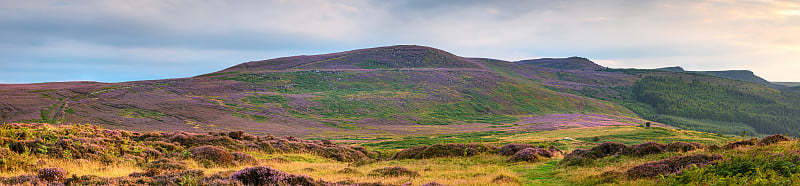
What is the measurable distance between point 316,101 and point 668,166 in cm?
8965

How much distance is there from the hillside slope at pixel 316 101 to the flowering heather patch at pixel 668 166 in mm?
55231

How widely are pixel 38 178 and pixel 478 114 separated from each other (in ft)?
313

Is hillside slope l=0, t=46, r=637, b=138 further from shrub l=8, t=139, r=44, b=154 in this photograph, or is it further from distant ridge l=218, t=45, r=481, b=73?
shrub l=8, t=139, r=44, b=154

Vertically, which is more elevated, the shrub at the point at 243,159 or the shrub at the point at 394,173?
the shrub at the point at 394,173

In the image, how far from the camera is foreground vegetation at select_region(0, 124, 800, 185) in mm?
11156

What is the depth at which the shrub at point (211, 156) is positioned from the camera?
1962 cm

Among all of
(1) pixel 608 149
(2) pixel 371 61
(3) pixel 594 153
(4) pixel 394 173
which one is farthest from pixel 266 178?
(2) pixel 371 61

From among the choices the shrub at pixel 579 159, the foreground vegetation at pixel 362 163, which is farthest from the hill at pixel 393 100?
the shrub at pixel 579 159

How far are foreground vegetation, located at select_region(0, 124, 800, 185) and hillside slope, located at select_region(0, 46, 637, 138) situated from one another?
4186 cm

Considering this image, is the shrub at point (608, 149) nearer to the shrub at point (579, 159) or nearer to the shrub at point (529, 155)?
the shrub at point (579, 159)

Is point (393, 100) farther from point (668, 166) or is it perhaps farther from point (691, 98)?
point (691, 98)

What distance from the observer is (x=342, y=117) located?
285 ft

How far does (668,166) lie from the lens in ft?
43.6

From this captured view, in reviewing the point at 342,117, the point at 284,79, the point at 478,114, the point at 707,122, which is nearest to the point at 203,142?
the point at 342,117
